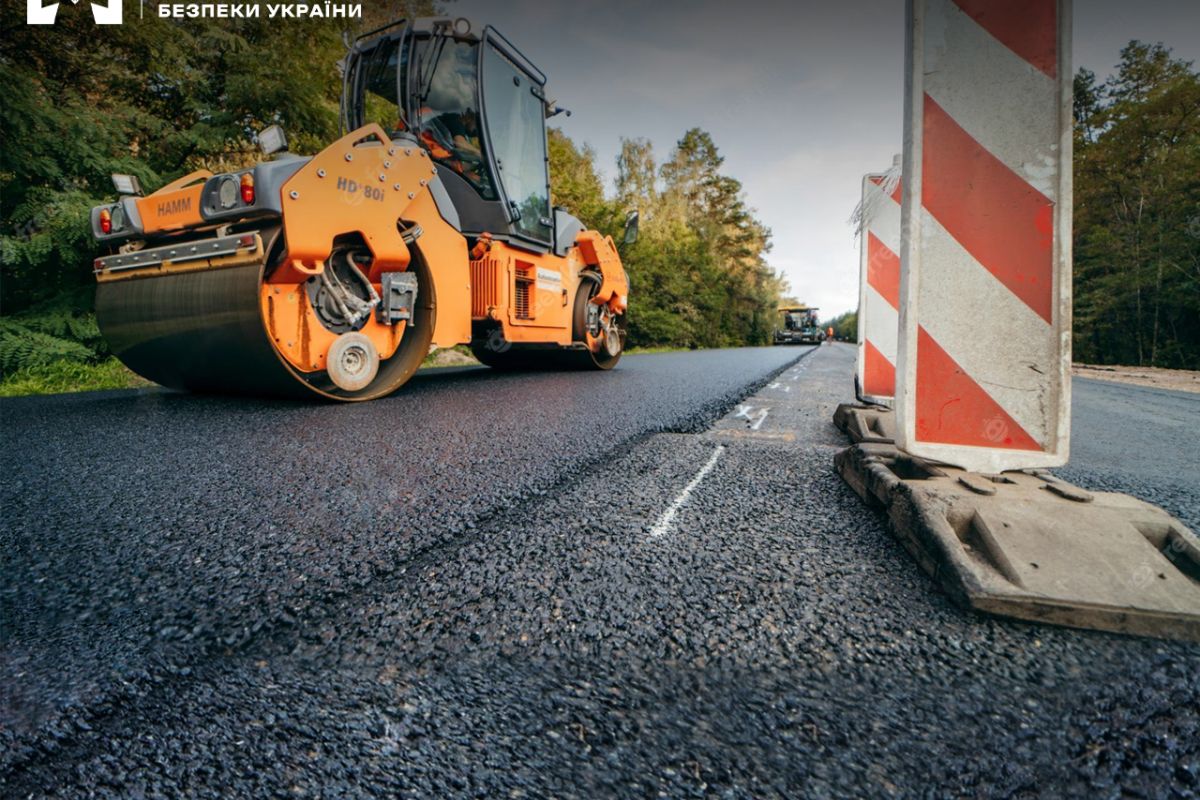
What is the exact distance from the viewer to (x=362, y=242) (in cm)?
416

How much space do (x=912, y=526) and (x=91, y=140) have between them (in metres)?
8.33

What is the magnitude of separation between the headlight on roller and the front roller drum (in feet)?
1.32

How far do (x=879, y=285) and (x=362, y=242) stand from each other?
3.63 metres

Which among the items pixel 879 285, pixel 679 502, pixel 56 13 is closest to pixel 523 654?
pixel 679 502

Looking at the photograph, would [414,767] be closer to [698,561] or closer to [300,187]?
[698,561]

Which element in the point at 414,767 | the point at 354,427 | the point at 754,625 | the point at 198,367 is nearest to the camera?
the point at 414,767

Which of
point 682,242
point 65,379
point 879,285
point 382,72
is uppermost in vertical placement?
point 682,242

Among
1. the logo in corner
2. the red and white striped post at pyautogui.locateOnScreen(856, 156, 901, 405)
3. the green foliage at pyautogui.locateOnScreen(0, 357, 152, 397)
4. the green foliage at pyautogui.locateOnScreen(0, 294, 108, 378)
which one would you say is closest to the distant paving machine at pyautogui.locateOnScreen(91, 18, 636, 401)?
the green foliage at pyautogui.locateOnScreen(0, 357, 152, 397)

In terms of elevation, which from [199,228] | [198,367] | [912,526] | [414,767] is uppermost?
[199,228]

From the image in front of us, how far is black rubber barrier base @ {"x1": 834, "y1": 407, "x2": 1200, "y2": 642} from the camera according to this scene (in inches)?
43.7

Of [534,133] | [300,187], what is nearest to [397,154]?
[300,187]

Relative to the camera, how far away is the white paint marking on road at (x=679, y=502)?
1.67 m

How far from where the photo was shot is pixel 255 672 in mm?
957

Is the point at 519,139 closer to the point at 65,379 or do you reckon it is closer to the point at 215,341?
the point at 215,341
